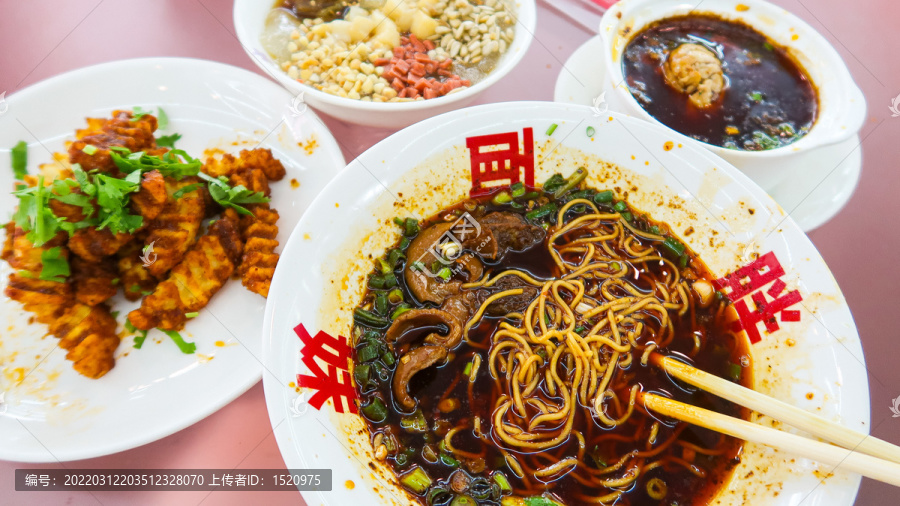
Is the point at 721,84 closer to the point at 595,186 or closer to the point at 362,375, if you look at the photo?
the point at 595,186

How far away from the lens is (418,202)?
224 centimetres

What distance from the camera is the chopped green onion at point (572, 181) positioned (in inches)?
91.6

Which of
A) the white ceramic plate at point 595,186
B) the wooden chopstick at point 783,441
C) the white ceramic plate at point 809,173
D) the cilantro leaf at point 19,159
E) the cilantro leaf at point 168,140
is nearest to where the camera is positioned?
the wooden chopstick at point 783,441

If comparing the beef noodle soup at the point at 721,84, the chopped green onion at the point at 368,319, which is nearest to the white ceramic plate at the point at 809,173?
the beef noodle soup at the point at 721,84

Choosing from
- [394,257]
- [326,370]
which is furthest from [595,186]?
[326,370]

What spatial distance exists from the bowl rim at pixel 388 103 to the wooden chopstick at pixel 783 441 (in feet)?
5.52

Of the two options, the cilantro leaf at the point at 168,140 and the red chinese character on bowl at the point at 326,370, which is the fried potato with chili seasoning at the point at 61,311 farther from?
the red chinese character on bowl at the point at 326,370

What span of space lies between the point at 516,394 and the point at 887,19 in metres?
4.00

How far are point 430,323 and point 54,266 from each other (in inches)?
67.9

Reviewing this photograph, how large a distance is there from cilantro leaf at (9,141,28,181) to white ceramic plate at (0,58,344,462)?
32 millimetres

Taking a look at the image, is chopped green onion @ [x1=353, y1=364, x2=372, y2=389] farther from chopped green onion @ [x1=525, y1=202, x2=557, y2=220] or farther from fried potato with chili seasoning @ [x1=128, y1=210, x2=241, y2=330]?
chopped green onion @ [x1=525, y1=202, x2=557, y2=220]

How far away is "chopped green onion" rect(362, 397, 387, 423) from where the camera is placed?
6.39 feet

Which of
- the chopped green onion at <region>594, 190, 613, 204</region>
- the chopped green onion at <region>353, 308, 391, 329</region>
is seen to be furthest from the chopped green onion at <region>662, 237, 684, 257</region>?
the chopped green onion at <region>353, 308, 391, 329</region>

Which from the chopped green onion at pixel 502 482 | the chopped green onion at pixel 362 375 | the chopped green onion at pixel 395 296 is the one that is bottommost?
the chopped green onion at pixel 502 482
